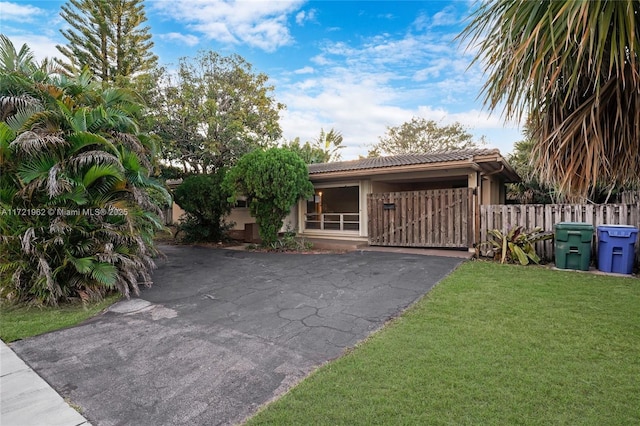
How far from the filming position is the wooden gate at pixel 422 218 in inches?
355

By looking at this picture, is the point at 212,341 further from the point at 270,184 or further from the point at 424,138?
the point at 424,138

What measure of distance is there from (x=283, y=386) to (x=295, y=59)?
513 inches

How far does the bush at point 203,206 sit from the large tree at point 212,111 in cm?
166

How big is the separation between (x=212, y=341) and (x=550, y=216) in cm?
832

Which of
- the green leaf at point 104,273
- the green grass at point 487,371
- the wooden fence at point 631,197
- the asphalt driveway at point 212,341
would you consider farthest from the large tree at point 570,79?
the wooden fence at point 631,197

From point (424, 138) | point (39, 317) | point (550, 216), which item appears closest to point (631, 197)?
point (550, 216)

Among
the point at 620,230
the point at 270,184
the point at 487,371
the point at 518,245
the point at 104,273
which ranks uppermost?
the point at 270,184

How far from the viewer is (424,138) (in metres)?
28.0

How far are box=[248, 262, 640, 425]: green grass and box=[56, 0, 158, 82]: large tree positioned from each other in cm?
1843

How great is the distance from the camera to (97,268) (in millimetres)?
5328

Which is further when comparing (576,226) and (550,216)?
(550,216)

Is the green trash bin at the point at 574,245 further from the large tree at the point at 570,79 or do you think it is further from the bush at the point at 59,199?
the bush at the point at 59,199

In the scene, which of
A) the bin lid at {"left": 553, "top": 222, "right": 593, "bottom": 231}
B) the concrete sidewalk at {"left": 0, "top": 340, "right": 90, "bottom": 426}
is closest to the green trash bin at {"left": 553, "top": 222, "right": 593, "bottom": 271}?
the bin lid at {"left": 553, "top": 222, "right": 593, "bottom": 231}

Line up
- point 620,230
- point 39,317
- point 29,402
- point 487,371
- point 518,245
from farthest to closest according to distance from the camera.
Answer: point 518,245, point 620,230, point 39,317, point 487,371, point 29,402
